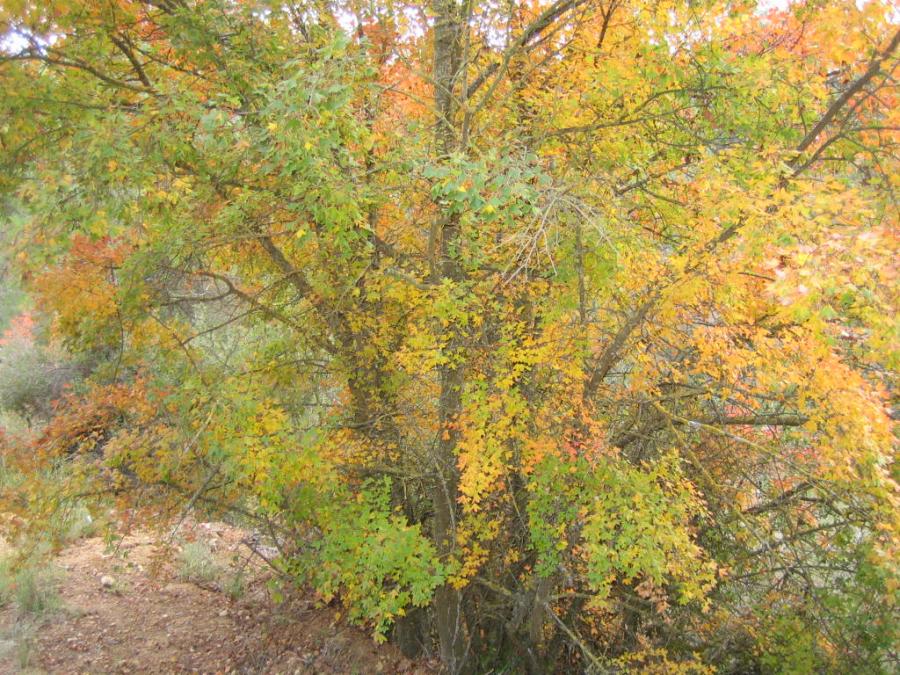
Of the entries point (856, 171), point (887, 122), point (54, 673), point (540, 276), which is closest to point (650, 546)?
point (540, 276)

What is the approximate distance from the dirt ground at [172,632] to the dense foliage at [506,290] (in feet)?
4.91

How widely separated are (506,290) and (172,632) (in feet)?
18.6

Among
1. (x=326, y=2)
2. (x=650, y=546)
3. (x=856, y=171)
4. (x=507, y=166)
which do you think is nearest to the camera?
(x=507, y=166)

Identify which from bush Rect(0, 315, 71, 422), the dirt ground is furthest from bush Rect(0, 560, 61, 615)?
bush Rect(0, 315, 71, 422)

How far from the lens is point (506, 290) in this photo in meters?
5.13

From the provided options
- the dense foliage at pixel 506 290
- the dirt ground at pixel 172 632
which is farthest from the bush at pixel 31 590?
the dense foliage at pixel 506 290

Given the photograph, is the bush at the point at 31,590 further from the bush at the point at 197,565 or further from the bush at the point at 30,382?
the bush at the point at 30,382

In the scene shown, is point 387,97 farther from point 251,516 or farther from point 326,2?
point 251,516

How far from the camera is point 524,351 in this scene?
5.05m

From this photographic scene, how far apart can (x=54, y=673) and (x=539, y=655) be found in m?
4.78

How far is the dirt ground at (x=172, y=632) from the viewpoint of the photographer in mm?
6730

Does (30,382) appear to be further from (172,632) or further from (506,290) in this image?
(506,290)

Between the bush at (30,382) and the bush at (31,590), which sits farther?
the bush at (30,382)

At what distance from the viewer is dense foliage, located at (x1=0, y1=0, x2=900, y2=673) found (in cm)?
427
